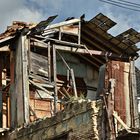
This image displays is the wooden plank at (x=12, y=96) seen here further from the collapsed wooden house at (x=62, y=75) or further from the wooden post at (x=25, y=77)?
the wooden post at (x=25, y=77)

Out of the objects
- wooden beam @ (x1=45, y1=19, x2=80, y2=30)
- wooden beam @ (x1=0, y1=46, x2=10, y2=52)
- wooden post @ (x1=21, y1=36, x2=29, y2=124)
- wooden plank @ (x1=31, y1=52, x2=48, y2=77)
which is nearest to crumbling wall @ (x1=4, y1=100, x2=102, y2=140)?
wooden post @ (x1=21, y1=36, x2=29, y2=124)

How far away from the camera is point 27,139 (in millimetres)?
16938

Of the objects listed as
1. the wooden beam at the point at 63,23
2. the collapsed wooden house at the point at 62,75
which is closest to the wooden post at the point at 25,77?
the collapsed wooden house at the point at 62,75

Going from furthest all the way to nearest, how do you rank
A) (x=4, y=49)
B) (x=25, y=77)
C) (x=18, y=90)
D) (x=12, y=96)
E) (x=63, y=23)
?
(x=63, y=23)
(x=4, y=49)
(x=12, y=96)
(x=18, y=90)
(x=25, y=77)

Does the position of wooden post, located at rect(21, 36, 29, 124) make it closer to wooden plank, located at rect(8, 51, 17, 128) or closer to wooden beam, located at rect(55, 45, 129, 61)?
wooden plank, located at rect(8, 51, 17, 128)

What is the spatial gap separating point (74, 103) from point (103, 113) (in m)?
1.43

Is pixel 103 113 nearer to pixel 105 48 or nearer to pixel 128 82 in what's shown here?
pixel 128 82

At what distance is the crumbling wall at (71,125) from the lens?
13.8m

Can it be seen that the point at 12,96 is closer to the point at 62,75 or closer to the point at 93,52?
the point at 62,75

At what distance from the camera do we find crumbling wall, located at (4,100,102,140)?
45.3 ft

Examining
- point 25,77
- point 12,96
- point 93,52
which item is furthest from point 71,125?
point 93,52

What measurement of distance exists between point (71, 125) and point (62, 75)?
6.54m

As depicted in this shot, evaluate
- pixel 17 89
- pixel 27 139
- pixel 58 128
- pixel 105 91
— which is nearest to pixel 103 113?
pixel 105 91

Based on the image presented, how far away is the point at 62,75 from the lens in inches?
835
